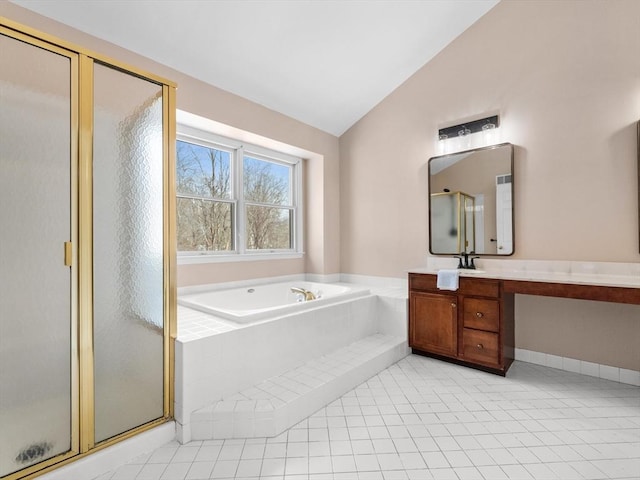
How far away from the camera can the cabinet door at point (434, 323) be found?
2793 millimetres

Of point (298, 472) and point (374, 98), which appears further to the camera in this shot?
point (374, 98)

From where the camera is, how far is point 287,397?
6.40 feet

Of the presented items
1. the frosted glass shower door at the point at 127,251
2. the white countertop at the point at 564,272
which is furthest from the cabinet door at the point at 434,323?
the frosted glass shower door at the point at 127,251

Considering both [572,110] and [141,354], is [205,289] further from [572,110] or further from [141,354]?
[572,110]

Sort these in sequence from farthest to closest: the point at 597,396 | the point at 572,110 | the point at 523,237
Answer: the point at 523,237 → the point at 572,110 → the point at 597,396

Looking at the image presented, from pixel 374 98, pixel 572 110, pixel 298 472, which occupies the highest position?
pixel 374 98

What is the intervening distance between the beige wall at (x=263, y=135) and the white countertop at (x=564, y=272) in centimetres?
148

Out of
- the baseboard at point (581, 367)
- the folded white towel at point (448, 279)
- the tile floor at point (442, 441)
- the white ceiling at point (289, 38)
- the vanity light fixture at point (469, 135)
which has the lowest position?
the tile floor at point (442, 441)

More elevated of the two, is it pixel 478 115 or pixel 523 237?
pixel 478 115

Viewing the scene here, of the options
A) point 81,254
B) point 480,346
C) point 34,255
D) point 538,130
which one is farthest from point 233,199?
point 538,130

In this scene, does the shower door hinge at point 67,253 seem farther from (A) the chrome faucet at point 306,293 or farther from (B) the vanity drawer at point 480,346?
(B) the vanity drawer at point 480,346

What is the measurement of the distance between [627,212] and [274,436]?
2.89 m

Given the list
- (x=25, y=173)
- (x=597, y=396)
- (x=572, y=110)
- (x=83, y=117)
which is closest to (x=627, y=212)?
(x=572, y=110)

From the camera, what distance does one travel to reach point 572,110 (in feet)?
8.56
